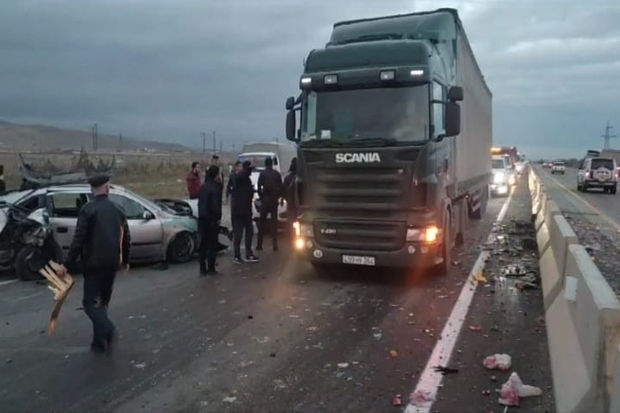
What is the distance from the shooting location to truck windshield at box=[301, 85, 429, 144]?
860 centimetres

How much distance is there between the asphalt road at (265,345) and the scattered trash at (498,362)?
9 centimetres

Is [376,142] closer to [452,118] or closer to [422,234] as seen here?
[452,118]

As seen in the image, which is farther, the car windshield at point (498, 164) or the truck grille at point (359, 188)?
the car windshield at point (498, 164)

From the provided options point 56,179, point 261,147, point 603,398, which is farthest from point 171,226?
point 261,147

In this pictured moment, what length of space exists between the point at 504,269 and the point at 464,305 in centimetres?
303

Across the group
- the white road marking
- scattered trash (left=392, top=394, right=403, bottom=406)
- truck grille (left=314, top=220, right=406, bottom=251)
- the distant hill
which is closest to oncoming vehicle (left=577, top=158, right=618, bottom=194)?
the white road marking

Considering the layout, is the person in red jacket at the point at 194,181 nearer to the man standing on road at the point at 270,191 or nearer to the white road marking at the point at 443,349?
the man standing on road at the point at 270,191

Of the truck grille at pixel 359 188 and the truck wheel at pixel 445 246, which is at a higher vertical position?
the truck grille at pixel 359 188

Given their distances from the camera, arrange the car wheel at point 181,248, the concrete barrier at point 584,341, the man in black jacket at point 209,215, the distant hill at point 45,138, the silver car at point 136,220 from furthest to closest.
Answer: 1. the distant hill at point 45,138
2. the car wheel at point 181,248
3. the silver car at point 136,220
4. the man in black jacket at point 209,215
5. the concrete barrier at point 584,341

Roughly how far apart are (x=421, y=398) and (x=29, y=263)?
7.36 m

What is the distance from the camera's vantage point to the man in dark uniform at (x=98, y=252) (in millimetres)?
5906

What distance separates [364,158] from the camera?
8.60m

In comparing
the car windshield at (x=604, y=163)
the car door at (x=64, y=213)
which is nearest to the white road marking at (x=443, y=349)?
the car door at (x=64, y=213)

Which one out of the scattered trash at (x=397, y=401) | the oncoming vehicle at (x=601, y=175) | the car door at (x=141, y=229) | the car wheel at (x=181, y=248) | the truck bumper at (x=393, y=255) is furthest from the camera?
the oncoming vehicle at (x=601, y=175)
